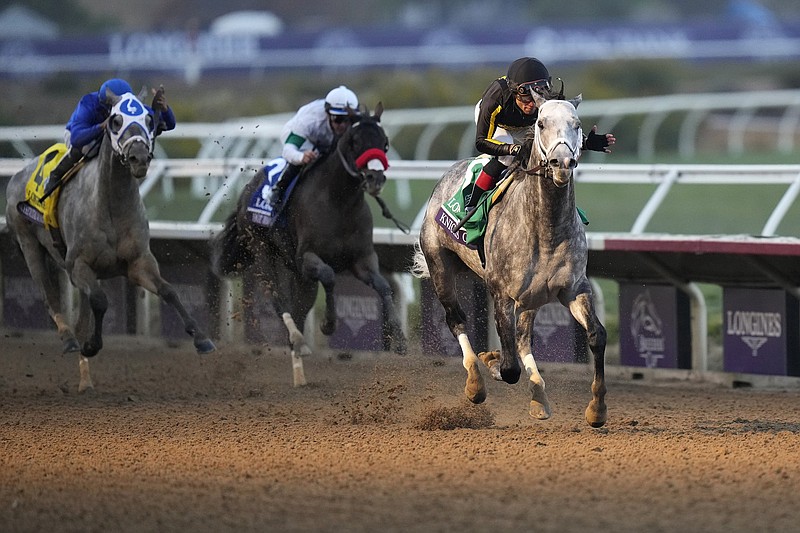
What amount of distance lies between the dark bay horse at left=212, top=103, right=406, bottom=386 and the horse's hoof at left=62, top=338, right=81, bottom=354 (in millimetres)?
1251

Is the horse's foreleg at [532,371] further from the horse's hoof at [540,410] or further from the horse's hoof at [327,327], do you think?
the horse's hoof at [327,327]

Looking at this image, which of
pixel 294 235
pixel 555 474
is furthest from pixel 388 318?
pixel 555 474

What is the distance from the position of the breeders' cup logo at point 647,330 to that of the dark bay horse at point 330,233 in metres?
1.61

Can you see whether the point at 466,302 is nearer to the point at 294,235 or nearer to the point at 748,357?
the point at 294,235

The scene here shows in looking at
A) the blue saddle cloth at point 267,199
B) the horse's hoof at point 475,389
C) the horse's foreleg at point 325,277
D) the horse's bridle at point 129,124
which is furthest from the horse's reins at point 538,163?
the blue saddle cloth at point 267,199

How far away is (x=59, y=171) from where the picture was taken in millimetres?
8406

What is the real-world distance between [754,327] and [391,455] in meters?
3.26

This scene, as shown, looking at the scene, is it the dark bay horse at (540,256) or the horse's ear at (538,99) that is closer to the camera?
the dark bay horse at (540,256)

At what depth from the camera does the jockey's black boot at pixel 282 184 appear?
866 centimetres

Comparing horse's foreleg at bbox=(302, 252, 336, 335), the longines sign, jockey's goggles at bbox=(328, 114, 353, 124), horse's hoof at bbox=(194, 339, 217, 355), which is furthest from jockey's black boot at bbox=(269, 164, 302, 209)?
the longines sign

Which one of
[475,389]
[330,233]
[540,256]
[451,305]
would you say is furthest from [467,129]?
[540,256]

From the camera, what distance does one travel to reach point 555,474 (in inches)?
211

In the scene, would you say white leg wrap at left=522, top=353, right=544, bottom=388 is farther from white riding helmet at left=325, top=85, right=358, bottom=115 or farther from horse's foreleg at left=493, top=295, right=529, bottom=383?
white riding helmet at left=325, top=85, right=358, bottom=115

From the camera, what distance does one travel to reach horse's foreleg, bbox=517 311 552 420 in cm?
633
